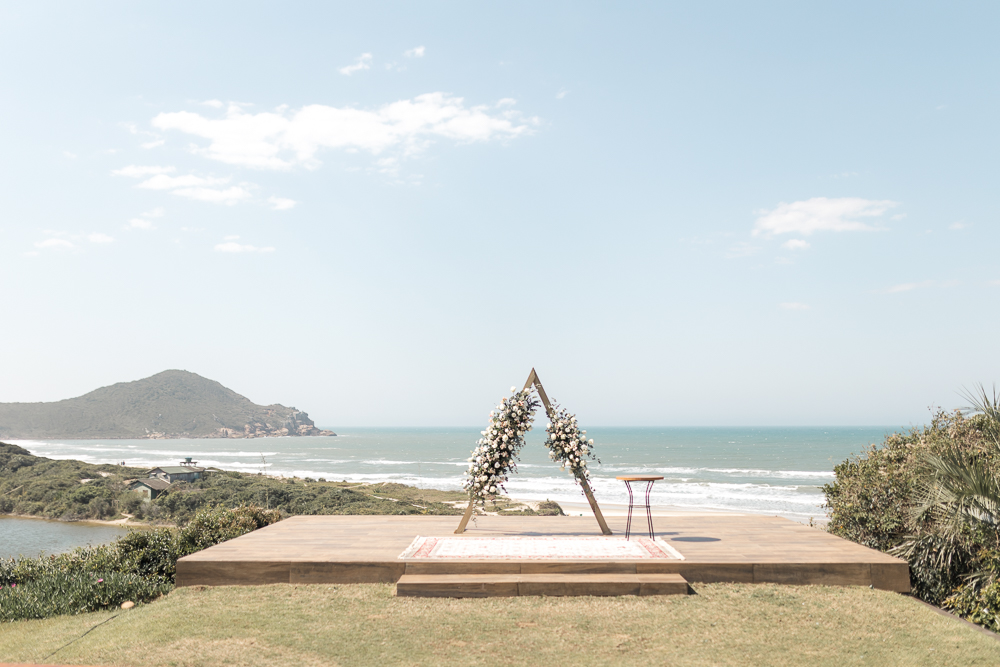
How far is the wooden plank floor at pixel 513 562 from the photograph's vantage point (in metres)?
6.77

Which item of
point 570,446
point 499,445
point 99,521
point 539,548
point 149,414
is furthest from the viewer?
point 149,414

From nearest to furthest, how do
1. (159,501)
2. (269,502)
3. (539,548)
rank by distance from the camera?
(539,548) < (269,502) < (159,501)

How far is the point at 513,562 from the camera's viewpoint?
6781 mm

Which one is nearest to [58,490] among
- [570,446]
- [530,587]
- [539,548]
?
[539,548]

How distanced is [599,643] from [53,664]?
13.9 feet

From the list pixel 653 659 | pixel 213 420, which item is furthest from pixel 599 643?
pixel 213 420

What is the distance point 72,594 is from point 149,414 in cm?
17213

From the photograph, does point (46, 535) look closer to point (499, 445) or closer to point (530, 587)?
point (499, 445)

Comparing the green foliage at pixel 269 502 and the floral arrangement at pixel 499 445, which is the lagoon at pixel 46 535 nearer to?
the green foliage at pixel 269 502

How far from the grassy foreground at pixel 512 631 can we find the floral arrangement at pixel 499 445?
1.89 m

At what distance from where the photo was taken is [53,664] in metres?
4.72

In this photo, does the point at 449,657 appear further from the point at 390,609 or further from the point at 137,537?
the point at 137,537

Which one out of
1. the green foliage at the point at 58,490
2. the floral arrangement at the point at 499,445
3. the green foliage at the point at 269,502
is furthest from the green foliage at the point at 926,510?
the green foliage at the point at 58,490

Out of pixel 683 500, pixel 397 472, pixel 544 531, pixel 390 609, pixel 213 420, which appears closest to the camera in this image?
pixel 390 609
